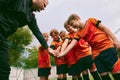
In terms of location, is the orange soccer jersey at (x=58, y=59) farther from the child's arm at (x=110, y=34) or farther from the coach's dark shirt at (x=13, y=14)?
the coach's dark shirt at (x=13, y=14)

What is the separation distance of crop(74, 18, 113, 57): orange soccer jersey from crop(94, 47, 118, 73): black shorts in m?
0.09

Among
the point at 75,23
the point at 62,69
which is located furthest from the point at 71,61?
the point at 75,23

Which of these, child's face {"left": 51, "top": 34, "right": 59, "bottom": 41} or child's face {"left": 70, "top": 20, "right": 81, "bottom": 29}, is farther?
child's face {"left": 51, "top": 34, "right": 59, "bottom": 41}

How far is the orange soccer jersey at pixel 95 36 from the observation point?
219 inches

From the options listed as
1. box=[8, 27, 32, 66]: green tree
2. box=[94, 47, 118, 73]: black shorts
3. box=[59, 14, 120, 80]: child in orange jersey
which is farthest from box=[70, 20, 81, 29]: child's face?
box=[8, 27, 32, 66]: green tree

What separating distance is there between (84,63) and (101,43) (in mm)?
2412

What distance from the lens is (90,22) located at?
5.80m

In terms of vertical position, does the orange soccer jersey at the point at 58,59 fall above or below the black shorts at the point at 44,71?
above

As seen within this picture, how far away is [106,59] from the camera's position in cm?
534

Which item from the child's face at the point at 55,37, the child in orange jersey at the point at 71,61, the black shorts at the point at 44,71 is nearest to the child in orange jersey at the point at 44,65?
the black shorts at the point at 44,71

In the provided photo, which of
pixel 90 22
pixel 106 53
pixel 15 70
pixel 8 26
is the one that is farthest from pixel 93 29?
pixel 15 70

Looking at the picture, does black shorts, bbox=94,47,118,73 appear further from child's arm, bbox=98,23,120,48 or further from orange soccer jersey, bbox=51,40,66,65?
orange soccer jersey, bbox=51,40,66,65

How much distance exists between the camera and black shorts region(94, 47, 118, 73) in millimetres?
5293

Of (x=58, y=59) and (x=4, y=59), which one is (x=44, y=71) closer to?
(x=58, y=59)
